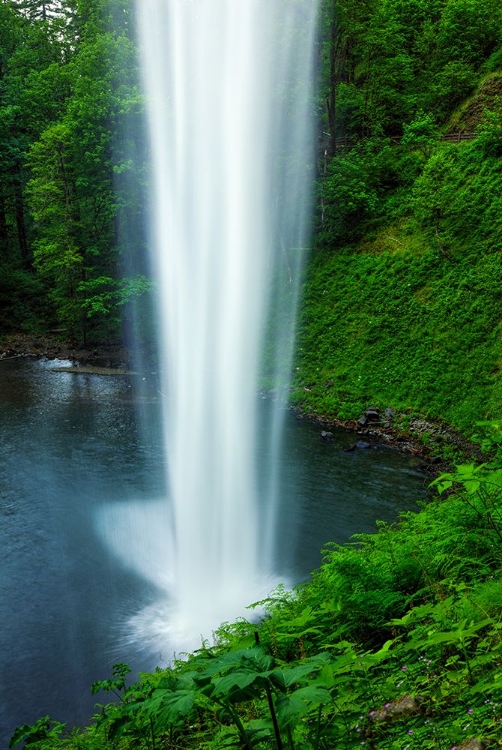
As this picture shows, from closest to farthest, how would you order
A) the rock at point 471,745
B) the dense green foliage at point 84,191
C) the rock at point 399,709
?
the rock at point 471,745 → the rock at point 399,709 → the dense green foliage at point 84,191

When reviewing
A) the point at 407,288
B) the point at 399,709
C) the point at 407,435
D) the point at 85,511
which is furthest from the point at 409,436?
the point at 399,709

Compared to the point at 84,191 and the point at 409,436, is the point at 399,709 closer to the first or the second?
the point at 409,436

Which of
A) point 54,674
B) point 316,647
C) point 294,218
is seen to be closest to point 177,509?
point 54,674

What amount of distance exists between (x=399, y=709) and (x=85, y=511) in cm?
1168

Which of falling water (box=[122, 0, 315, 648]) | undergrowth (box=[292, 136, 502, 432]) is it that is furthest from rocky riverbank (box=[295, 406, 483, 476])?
falling water (box=[122, 0, 315, 648])

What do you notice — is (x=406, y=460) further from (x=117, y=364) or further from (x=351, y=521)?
(x=117, y=364)

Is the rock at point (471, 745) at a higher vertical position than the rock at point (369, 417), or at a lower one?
higher

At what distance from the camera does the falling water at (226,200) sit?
21.2m

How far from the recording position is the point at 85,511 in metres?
13.9

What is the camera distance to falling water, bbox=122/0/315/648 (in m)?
21.2

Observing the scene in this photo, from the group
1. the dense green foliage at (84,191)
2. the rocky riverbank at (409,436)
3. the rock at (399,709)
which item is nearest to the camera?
the rock at (399,709)

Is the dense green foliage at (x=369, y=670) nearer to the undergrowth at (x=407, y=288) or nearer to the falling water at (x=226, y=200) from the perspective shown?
the falling water at (x=226, y=200)

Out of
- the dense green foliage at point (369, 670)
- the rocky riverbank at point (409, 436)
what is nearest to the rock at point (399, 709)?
the dense green foliage at point (369, 670)

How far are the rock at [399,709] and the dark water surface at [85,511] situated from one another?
5902 millimetres
